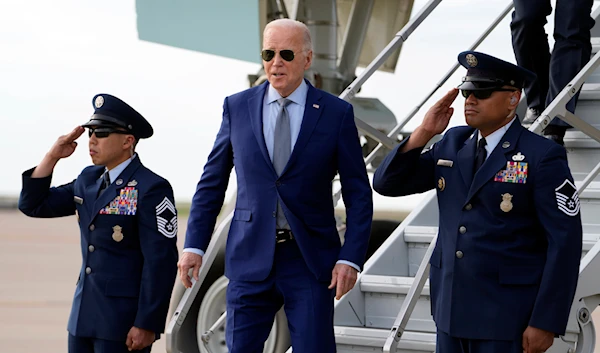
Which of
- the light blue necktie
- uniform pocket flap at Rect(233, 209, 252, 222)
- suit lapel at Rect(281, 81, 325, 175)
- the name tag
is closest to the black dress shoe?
the name tag

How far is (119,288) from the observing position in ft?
13.5

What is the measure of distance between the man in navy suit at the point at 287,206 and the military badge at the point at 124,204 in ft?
1.36

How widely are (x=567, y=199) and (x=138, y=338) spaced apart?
1.63 metres

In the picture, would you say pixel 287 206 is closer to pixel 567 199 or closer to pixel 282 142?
pixel 282 142

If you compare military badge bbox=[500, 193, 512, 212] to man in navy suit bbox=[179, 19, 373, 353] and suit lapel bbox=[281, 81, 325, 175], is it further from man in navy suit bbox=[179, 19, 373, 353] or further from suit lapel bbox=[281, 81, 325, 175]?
suit lapel bbox=[281, 81, 325, 175]

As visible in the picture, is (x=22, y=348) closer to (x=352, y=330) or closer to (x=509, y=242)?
(x=352, y=330)

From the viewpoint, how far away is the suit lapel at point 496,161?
3.68 metres

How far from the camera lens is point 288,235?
3707 mm

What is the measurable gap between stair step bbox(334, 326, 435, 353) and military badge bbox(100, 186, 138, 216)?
1.13m

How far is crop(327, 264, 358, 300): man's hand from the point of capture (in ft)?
11.7

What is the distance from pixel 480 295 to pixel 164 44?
6381 millimetres

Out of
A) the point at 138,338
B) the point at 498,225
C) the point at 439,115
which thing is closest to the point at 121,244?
the point at 138,338

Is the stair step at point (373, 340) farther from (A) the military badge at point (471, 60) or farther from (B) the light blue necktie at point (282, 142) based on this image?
(A) the military badge at point (471, 60)

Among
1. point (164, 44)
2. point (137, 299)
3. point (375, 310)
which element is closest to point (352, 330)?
point (375, 310)
